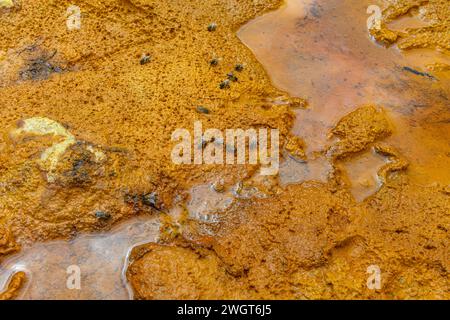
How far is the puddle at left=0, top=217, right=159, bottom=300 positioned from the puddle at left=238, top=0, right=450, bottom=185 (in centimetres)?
129

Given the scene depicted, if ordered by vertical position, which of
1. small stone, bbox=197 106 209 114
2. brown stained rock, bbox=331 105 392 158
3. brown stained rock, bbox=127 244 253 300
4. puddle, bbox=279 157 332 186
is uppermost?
small stone, bbox=197 106 209 114

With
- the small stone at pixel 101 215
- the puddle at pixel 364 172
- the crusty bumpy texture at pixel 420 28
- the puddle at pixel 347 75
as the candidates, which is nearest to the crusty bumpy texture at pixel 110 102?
the small stone at pixel 101 215

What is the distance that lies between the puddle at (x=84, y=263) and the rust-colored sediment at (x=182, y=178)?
0.07 meters

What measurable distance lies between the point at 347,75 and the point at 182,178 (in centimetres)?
186

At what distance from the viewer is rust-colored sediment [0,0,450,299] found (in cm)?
269

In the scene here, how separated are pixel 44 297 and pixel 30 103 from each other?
154cm

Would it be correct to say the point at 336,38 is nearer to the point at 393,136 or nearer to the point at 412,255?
the point at 393,136

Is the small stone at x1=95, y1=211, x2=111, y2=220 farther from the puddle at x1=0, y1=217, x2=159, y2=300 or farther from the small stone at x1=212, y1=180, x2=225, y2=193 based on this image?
the small stone at x1=212, y1=180, x2=225, y2=193

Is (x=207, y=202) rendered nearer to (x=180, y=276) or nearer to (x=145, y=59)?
(x=180, y=276)

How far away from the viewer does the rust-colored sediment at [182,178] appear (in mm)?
2688

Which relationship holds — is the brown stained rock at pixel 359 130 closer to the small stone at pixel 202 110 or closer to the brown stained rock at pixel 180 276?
the small stone at pixel 202 110


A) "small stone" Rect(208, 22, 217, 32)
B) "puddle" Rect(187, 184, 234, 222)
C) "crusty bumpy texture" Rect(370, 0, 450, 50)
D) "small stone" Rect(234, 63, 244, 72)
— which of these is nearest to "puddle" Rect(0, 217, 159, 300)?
"puddle" Rect(187, 184, 234, 222)

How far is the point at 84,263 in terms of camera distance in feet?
8.95
